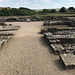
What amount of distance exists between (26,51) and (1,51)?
1.97 meters

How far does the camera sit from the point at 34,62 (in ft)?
23.4

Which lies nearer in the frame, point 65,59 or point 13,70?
point 13,70

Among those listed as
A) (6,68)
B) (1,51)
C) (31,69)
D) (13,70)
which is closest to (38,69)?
(31,69)

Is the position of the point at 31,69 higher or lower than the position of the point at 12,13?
lower

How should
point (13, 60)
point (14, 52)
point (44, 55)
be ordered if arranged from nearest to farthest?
point (13, 60) < point (44, 55) < point (14, 52)

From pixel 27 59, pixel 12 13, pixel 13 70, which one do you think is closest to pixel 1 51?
pixel 27 59

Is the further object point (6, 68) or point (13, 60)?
point (13, 60)

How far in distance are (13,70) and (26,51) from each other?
9.03 ft

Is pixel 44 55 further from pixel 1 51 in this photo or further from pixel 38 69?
pixel 1 51

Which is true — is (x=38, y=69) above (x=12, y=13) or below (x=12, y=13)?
below

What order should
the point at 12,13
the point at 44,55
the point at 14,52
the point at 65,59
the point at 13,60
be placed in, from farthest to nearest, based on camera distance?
the point at 12,13
the point at 14,52
the point at 44,55
the point at 13,60
the point at 65,59

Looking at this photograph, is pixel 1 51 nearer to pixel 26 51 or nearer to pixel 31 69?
pixel 26 51

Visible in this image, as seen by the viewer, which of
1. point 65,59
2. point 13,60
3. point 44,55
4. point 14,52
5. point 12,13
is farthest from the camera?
point 12,13

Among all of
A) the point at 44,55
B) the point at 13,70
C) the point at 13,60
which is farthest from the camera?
the point at 44,55
